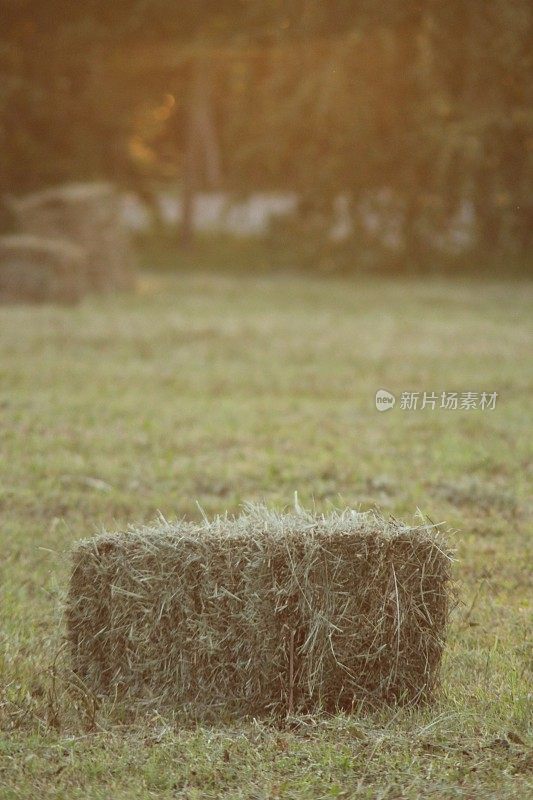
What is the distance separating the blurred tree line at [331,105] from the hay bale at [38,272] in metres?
5.23

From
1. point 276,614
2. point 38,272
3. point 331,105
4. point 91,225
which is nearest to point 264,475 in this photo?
point 276,614

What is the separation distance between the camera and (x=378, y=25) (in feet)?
53.0

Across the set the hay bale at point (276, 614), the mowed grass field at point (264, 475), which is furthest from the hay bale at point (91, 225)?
the hay bale at point (276, 614)

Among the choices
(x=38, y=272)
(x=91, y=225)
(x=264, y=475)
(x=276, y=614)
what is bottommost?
(x=264, y=475)

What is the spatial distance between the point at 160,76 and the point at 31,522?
15.6 metres

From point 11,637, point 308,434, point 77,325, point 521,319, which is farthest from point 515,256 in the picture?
point 11,637

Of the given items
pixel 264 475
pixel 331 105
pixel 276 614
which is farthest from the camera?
pixel 331 105

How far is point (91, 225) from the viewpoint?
A: 44.3ft

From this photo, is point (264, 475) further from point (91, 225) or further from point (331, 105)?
point (331, 105)

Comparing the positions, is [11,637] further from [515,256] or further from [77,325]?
[515,256]

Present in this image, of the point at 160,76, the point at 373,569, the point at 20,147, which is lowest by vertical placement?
the point at 373,569

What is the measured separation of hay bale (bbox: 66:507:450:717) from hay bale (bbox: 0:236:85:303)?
9.03 meters

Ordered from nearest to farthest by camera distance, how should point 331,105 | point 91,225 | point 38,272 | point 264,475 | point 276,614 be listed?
point 276,614 < point 264,475 < point 38,272 < point 91,225 < point 331,105

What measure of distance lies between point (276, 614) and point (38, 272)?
9.33 metres
